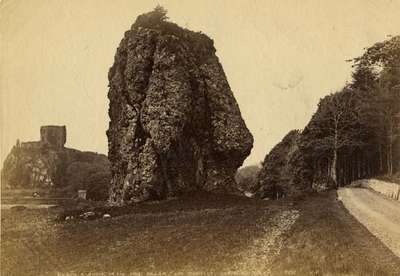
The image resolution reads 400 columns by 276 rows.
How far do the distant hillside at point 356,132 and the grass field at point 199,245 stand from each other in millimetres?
22262

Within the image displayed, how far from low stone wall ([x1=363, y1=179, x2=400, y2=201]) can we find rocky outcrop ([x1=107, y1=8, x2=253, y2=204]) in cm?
886

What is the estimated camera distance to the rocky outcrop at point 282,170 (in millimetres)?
67312

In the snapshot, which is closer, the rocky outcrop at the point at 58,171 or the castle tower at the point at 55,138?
the rocky outcrop at the point at 58,171

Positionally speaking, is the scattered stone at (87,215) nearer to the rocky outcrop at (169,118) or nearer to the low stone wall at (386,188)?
the rocky outcrop at (169,118)

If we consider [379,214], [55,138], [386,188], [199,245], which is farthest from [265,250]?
[55,138]

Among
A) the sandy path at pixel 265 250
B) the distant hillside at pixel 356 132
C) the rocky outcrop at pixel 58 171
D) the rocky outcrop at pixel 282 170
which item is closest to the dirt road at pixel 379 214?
the sandy path at pixel 265 250

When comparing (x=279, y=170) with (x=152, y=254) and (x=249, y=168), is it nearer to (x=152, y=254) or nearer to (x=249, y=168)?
(x=152, y=254)

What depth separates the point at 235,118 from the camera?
3500cm

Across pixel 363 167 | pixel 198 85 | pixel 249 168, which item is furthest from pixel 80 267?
pixel 249 168

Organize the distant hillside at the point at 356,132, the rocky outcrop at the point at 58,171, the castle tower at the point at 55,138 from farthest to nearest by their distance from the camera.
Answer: the castle tower at the point at 55,138, the rocky outcrop at the point at 58,171, the distant hillside at the point at 356,132

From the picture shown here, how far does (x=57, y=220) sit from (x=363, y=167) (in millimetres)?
43483

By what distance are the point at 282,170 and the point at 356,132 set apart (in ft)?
65.5

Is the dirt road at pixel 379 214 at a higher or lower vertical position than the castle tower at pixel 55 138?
lower

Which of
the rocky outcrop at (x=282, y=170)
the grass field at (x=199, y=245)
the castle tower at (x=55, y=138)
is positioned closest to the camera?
the grass field at (x=199, y=245)
